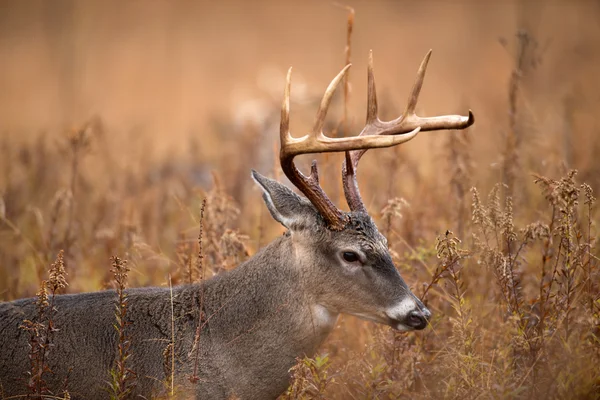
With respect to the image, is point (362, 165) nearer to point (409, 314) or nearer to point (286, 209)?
point (286, 209)

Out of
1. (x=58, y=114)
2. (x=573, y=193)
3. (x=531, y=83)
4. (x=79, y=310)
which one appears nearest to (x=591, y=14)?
(x=531, y=83)

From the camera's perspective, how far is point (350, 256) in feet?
15.9

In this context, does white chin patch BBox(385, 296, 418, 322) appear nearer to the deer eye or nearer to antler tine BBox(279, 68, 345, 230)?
the deer eye

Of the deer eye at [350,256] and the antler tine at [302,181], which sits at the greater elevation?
the antler tine at [302,181]

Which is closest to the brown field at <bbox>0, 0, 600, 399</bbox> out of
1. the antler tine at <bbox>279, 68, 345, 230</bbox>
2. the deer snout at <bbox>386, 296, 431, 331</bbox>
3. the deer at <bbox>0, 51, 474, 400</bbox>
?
the deer snout at <bbox>386, 296, 431, 331</bbox>

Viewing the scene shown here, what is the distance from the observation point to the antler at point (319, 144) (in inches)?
175

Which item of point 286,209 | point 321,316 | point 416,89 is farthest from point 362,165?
point 321,316

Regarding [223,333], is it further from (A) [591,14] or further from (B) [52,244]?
(A) [591,14]

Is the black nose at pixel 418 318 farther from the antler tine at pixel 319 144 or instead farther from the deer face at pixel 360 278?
the antler tine at pixel 319 144

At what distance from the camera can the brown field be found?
4793mm

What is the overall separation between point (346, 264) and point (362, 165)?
13.2 ft

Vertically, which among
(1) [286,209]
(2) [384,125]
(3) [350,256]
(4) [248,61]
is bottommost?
(3) [350,256]

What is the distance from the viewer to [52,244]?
6.95 metres

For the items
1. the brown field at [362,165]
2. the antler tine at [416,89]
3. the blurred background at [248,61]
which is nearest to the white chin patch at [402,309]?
the brown field at [362,165]
